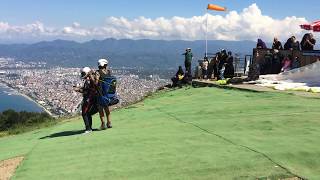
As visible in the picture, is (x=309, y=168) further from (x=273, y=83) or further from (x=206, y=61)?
(x=206, y=61)

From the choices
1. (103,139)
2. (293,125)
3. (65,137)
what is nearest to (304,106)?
(293,125)

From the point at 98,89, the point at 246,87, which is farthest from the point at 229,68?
the point at 98,89

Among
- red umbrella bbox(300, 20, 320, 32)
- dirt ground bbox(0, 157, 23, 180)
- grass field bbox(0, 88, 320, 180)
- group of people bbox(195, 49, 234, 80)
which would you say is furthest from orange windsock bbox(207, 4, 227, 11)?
dirt ground bbox(0, 157, 23, 180)

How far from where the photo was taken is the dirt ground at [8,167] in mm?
8542

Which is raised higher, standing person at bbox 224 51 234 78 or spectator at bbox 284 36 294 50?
spectator at bbox 284 36 294 50

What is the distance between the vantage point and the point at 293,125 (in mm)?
9578

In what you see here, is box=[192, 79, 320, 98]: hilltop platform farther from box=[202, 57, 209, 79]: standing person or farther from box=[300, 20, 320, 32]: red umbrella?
box=[300, 20, 320, 32]: red umbrella

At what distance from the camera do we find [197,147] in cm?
844

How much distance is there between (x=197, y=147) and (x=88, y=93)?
13.0ft

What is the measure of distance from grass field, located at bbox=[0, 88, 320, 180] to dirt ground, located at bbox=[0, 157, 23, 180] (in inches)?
7.3

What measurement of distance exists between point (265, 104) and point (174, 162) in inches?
234

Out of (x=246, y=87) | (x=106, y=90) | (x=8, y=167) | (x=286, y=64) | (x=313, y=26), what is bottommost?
(x=8, y=167)

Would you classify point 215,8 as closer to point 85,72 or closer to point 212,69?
point 212,69

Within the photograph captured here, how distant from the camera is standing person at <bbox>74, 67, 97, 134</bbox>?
11.5m
